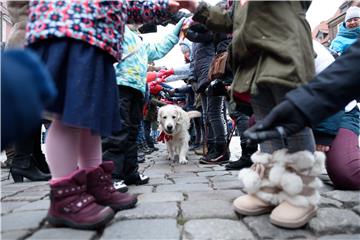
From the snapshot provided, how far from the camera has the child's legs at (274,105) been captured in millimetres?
1846

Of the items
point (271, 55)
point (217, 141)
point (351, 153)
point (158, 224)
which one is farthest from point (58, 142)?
point (217, 141)

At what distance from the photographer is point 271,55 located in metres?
1.78

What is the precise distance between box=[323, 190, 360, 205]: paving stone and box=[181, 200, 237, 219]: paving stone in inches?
27.3

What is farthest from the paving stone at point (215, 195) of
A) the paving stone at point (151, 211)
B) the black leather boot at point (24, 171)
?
the black leather boot at point (24, 171)

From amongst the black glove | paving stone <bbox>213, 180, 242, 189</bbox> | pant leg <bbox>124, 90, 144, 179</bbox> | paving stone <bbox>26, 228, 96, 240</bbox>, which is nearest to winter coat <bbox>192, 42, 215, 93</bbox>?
pant leg <bbox>124, 90, 144, 179</bbox>

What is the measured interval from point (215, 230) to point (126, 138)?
154cm

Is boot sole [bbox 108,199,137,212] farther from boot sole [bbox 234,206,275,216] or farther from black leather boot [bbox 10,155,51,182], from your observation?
black leather boot [bbox 10,155,51,182]

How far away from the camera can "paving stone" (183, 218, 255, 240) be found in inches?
63.1

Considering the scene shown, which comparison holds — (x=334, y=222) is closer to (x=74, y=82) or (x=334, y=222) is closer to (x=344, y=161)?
(x=344, y=161)

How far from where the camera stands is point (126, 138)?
3047 millimetres

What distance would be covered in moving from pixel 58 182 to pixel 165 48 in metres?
2.37

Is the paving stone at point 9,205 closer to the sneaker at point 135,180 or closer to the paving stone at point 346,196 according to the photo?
the sneaker at point 135,180


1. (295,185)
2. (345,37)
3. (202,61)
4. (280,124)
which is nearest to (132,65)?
(295,185)

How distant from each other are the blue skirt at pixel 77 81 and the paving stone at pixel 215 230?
2.08ft
